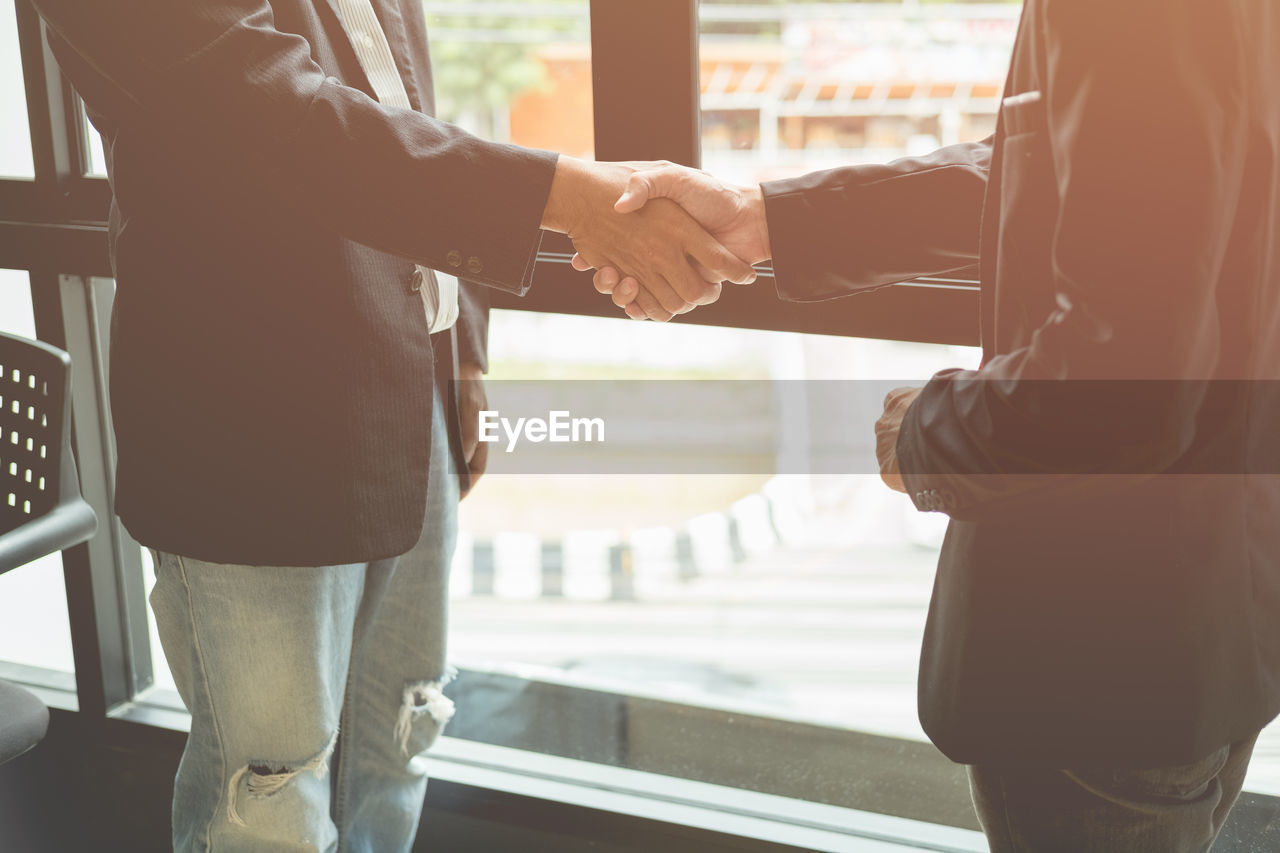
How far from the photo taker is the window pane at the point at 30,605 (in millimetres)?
1918

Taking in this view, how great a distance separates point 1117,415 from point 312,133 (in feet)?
2.36

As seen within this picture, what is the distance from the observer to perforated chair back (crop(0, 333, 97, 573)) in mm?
1204

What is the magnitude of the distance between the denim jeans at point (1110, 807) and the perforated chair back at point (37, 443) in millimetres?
981

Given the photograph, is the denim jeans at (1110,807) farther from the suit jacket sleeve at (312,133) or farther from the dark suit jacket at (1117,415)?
the suit jacket sleeve at (312,133)

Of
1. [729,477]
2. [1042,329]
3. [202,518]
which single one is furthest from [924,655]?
[729,477]

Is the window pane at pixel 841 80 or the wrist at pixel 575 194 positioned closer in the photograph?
the wrist at pixel 575 194

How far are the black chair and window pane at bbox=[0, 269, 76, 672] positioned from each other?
71cm

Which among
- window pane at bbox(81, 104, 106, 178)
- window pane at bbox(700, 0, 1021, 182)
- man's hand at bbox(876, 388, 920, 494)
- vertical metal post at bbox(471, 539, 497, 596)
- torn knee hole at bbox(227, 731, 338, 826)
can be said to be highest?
window pane at bbox(700, 0, 1021, 182)

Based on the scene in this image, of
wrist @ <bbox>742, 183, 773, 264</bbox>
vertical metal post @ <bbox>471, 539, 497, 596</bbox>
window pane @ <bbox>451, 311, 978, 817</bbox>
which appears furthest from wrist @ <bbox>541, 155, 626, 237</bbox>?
vertical metal post @ <bbox>471, 539, 497, 596</bbox>

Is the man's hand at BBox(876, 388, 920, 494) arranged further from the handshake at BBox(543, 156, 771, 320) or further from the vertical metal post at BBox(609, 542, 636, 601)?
the vertical metal post at BBox(609, 542, 636, 601)

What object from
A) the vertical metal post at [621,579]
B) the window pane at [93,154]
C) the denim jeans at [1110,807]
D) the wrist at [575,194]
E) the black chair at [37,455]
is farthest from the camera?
the vertical metal post at [621,579]

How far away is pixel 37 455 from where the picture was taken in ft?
4.04

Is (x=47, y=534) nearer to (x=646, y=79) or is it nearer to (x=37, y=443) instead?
(x=37, y=443)

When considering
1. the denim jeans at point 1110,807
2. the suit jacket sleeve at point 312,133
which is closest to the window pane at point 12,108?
the suit jacket sleeve at point 312,133
